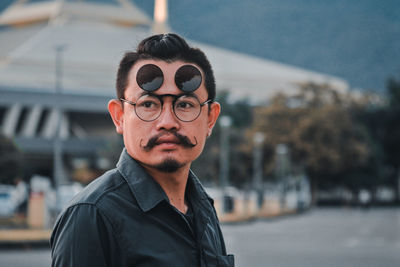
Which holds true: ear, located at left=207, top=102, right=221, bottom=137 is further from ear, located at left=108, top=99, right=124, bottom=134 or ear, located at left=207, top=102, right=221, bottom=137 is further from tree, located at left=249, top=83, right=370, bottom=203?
tree, located at left=249, top=83, right=370, bottom=203

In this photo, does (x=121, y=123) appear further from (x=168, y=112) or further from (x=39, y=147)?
(x=39, y=147)

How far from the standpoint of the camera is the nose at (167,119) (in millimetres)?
2385

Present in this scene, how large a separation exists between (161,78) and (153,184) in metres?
0.32

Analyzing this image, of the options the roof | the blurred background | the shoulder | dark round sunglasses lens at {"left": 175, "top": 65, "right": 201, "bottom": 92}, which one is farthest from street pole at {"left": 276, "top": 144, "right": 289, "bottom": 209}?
the shoulder

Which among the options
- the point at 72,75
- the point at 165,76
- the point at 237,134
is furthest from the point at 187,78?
the point at 72,75

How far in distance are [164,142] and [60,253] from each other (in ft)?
1.63

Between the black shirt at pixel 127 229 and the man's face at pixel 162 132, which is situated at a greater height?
Answer: the man's face at pixel 162 132

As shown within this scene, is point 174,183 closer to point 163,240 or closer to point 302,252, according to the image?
point 163,240

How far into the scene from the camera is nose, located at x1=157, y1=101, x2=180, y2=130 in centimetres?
238

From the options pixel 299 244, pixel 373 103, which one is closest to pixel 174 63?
pixel 299 244

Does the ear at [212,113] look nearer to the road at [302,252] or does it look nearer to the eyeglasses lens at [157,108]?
the eyeglasses lens at [157,108]

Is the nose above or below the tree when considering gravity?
below

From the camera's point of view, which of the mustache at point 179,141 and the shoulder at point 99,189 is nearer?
the shoulder at point 99,189

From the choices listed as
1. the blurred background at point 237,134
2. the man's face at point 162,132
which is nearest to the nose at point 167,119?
the man's face at point 162,132
